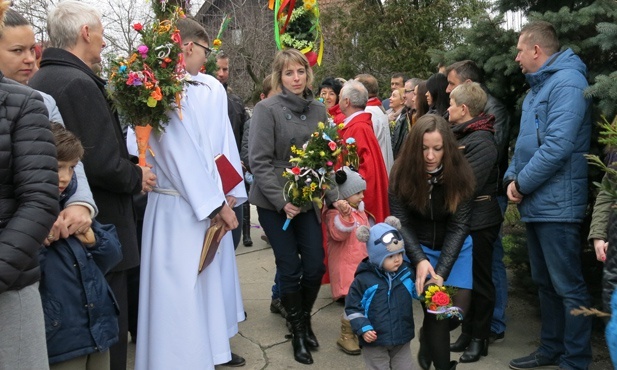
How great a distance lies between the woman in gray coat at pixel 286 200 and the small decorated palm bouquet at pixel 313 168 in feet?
0.38

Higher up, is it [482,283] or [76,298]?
[76,298]

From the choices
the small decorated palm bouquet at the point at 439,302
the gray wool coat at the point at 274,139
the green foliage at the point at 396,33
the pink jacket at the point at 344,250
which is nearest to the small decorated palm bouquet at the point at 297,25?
the gray wool coat at the point at 274,139

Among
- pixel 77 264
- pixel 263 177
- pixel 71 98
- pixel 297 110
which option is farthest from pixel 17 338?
pixel 297 110

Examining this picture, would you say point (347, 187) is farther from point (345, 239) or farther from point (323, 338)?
point (323, 338)

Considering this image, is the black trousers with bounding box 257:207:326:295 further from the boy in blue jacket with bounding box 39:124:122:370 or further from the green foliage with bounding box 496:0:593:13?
the green foliage with bounding box 496:0:593:13

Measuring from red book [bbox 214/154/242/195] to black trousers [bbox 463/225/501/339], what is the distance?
1.86 m

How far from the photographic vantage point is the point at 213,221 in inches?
175

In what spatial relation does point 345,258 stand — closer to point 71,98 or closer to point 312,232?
point 312,232

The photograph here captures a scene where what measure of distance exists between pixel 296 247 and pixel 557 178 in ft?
6.60

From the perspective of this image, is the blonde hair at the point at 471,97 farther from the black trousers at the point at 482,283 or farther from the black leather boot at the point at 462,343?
the black leather boot at the point at 462,343

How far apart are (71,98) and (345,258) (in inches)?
109

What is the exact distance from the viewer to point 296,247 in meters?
5.14

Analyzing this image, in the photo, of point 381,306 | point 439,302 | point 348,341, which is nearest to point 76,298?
point 381,306

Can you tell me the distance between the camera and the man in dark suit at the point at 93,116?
3506 mm
